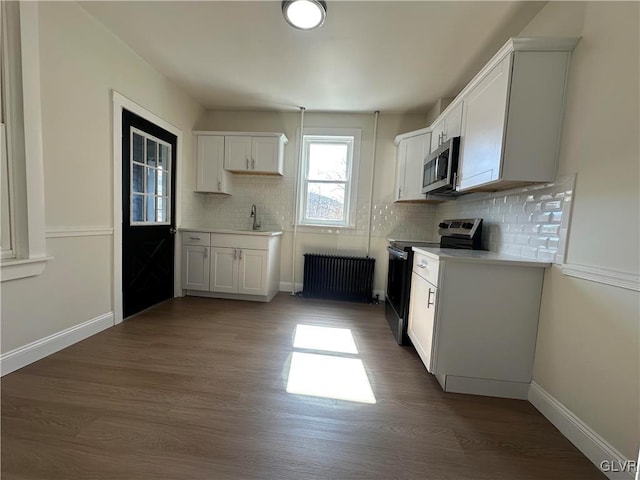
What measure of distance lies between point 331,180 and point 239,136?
4.57 feet

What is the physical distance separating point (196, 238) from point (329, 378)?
100 inches

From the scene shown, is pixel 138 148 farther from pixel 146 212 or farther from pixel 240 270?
pixel 240 270

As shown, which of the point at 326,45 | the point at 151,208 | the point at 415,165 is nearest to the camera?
the point at 326,45

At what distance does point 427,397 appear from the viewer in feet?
5.72

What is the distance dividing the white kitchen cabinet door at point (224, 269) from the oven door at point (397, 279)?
1.92m

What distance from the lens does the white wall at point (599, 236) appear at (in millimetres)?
1206

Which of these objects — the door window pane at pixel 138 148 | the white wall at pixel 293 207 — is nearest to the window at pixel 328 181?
the white wall at pixel 293 207

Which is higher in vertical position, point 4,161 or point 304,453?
point 4,161

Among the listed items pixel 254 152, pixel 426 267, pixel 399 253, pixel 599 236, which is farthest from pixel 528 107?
pixel 254 152

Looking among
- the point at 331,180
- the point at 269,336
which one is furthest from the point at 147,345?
the point at 331,180

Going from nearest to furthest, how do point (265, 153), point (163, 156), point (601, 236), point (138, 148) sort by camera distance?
1. point (601, 236)
2. point (138, 148)
3. point (163, 156)
4. point (265, 153)

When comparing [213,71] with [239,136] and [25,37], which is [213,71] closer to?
[239,136]

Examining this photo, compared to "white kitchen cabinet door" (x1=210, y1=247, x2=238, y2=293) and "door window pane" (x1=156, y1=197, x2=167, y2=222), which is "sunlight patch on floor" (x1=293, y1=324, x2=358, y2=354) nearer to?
"white kitchen cabinet door" (x1=210, y1=247, x2=238, y2=293)

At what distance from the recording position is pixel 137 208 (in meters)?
2.88
